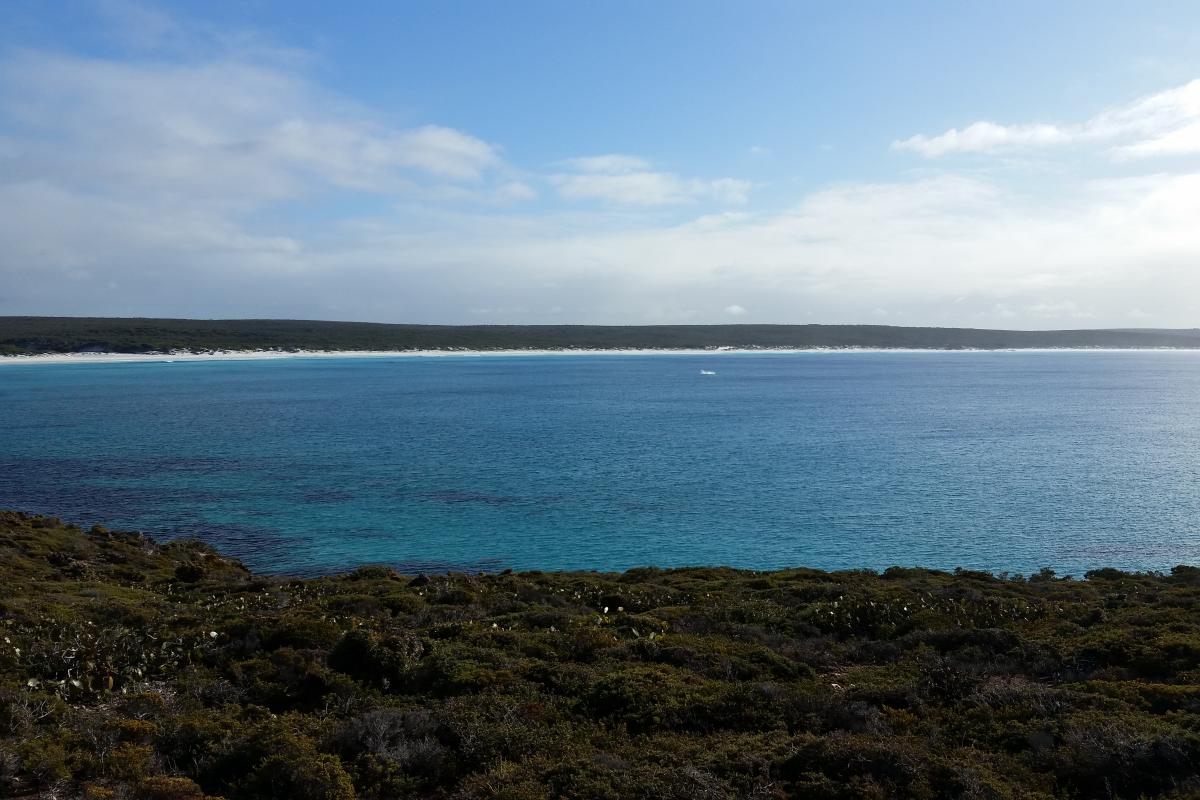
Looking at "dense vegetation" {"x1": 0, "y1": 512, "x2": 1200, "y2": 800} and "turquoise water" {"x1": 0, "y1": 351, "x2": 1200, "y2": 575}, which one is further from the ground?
"dense vegetation" {"x1": 0, "y1": 512, "x2": 1200, "y2": 800}

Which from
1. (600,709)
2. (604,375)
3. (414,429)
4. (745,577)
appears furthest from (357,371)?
(600,709)

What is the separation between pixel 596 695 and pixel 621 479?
3471 centimetres

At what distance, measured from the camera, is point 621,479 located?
47.2 m

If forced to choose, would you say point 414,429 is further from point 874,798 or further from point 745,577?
point 874,798

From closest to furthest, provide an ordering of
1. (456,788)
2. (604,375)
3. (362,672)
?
(456,788), (362,672), (604,375)

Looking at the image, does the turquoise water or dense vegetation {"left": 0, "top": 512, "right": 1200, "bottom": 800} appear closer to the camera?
dense vegetation {"left": 0, "top": 512, "right": 1200, "bottom": 800}

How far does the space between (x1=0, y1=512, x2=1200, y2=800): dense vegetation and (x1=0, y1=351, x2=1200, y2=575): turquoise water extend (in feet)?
39.8

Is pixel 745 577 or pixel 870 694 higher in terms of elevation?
pixel 870 694

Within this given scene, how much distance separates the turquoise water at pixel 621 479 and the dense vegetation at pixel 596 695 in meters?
12.1

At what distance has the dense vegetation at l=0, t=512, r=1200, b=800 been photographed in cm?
968

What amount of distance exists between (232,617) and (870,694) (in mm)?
12848

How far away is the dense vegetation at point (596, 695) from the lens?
9.68 meters

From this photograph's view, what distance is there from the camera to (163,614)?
1775 centimetres

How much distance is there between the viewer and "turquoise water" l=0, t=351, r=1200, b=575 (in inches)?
1286
